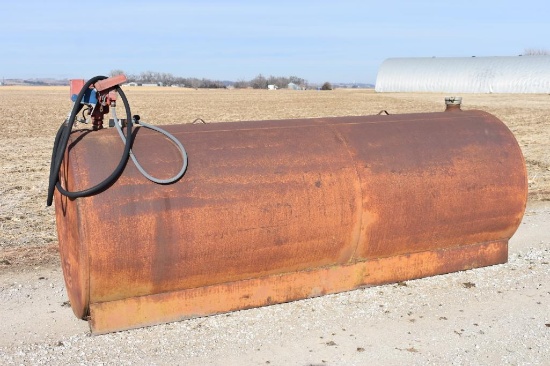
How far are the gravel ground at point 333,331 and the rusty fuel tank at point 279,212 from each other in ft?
0.49

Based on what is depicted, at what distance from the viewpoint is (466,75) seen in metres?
47.9

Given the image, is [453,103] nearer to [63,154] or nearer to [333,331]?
[333,331]

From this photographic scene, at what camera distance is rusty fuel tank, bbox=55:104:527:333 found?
407cm

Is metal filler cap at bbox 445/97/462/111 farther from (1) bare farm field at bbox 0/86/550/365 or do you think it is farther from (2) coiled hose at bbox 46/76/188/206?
(2) coiled hose at bbox 46/76/188/206

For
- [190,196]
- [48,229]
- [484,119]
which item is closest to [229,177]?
[190,196]

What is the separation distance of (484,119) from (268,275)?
234 cm

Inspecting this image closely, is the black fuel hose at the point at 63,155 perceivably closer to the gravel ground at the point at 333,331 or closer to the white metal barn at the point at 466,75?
the gravel ground at the point at 333,331

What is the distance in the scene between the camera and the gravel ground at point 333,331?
3.97 metres

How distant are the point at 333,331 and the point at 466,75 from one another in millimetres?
46487

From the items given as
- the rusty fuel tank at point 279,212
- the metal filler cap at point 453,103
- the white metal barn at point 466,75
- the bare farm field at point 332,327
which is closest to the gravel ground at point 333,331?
the bare farm field at point 332,327

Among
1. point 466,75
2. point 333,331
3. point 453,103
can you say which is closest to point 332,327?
point 333,331

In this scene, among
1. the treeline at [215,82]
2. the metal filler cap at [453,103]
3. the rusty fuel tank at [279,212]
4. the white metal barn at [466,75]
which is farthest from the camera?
the treeline at [215,82]

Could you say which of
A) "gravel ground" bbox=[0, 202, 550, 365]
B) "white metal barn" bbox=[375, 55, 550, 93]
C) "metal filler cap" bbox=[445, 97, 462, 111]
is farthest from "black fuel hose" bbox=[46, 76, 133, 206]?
"white metal barn" bbox=[375, 55, 550, 93]

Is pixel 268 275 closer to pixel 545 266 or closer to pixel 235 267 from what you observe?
pixel 235 267
